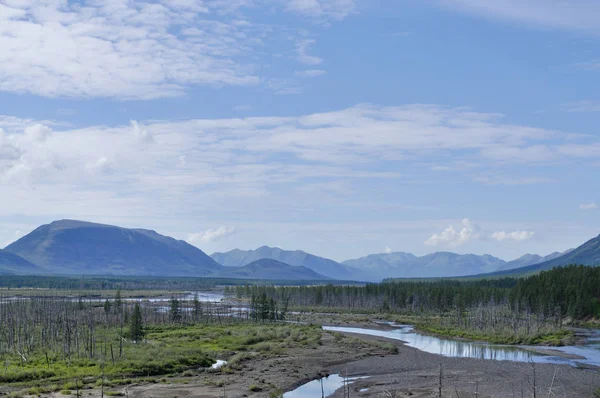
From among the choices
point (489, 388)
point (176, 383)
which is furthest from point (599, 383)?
point (176, 383)

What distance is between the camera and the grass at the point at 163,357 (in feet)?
230

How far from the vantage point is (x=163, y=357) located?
271 feet

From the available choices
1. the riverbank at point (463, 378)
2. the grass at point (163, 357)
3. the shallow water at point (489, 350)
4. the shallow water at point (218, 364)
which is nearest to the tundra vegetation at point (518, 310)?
the shallow water at point (489, 350)

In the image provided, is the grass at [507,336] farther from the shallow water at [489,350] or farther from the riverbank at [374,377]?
the riverbank at [374,377]

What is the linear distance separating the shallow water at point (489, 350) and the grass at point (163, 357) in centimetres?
1836

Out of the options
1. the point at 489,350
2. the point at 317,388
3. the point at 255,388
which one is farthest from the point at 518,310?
the point at 255,388

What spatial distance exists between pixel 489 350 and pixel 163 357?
52.3m

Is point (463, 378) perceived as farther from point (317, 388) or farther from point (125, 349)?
point (125, 349)

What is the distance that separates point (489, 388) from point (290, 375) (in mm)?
21838

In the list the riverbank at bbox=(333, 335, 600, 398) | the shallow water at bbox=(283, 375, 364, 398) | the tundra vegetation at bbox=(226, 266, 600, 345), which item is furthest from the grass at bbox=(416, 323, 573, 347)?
the shallow water at bbox=(283, 375, 364, 398)

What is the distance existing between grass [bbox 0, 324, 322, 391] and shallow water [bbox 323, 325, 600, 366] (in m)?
18.4

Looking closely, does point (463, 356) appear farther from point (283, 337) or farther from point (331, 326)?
point (331, 326)

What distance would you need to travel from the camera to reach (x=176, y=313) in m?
152

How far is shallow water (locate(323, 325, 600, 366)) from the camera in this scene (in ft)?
302
